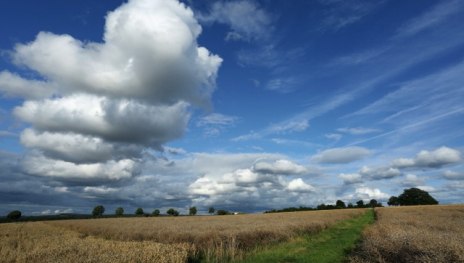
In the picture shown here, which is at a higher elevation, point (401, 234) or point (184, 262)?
point (401, 234)

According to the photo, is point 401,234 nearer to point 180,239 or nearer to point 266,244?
point 266,244

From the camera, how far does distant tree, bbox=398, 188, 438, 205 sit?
138000 mm

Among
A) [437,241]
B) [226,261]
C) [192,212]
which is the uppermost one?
[192,212]

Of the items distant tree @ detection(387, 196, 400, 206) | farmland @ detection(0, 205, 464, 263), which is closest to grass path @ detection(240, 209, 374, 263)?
farmland @ detection(0, 205, 464, 263)

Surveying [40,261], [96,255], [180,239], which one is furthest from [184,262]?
[180,239]

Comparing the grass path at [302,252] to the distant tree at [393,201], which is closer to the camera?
the grass path at [302,252]

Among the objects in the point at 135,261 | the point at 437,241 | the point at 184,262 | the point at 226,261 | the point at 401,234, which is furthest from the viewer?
the point at 226,261

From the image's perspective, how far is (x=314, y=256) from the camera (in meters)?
20.5

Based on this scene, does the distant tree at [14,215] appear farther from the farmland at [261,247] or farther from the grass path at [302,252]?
the grass path at [302,252]

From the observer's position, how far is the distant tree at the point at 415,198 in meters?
138

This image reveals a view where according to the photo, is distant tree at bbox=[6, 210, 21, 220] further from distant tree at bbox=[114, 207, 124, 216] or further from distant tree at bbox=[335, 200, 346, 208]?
distant tree at bbox=[335, 200, 346, 208]

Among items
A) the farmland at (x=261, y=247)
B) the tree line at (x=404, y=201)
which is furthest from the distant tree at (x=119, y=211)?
the farmland at (x=261, y=247)

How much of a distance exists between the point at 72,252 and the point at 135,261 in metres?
3.79

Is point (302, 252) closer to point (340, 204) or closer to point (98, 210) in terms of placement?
point (340, 204)
